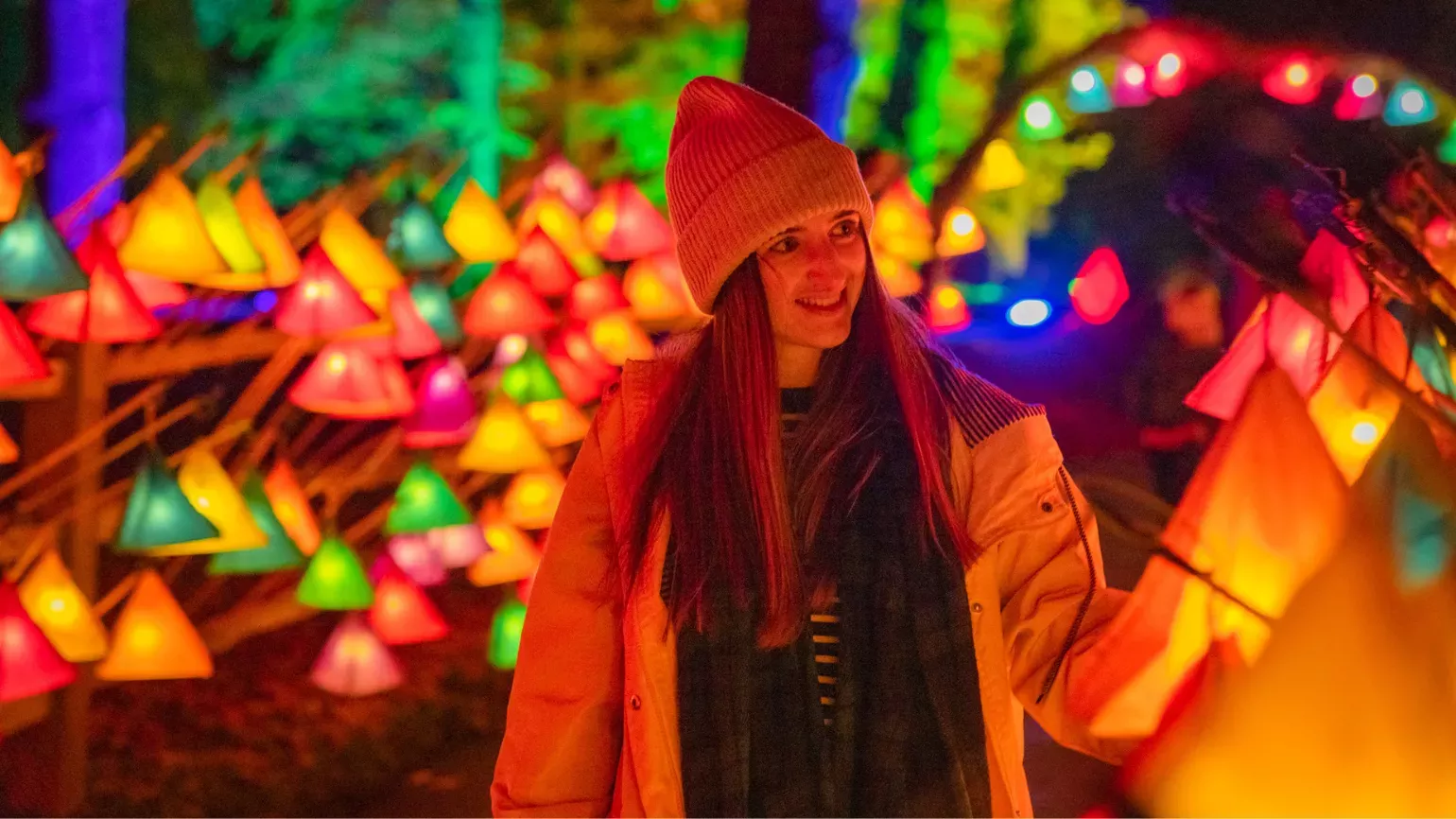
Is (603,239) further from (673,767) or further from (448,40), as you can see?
(673,767)

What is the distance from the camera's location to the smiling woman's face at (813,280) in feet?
7.56

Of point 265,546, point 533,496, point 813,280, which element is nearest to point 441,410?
point 533,496

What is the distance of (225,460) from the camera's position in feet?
23.4

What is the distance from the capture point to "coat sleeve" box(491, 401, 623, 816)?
2240mm

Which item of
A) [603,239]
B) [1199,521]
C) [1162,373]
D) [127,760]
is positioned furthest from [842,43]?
[1199,521]

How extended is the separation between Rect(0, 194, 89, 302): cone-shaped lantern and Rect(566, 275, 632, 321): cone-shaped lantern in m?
2.83

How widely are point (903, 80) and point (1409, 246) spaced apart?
6.97m

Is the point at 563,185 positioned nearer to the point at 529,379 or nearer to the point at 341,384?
the point at 529,379

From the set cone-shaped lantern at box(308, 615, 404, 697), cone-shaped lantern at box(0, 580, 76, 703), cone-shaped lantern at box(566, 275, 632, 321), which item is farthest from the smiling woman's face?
cone-shaped lantern at box(566, 275, 632, 321)

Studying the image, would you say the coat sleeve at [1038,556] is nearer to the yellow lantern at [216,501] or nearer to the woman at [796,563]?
the woman at [796,563]

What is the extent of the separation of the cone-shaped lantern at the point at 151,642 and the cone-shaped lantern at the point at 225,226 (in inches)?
42.2

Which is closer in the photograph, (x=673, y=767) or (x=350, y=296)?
(x=673, y=767)

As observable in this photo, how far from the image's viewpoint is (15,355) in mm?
3809

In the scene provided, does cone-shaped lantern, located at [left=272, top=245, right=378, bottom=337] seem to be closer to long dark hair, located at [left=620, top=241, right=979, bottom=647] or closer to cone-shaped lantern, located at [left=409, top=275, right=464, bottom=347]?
cone-shaped lantern, located at [left=409, top=275, right=464, bottom=347]
